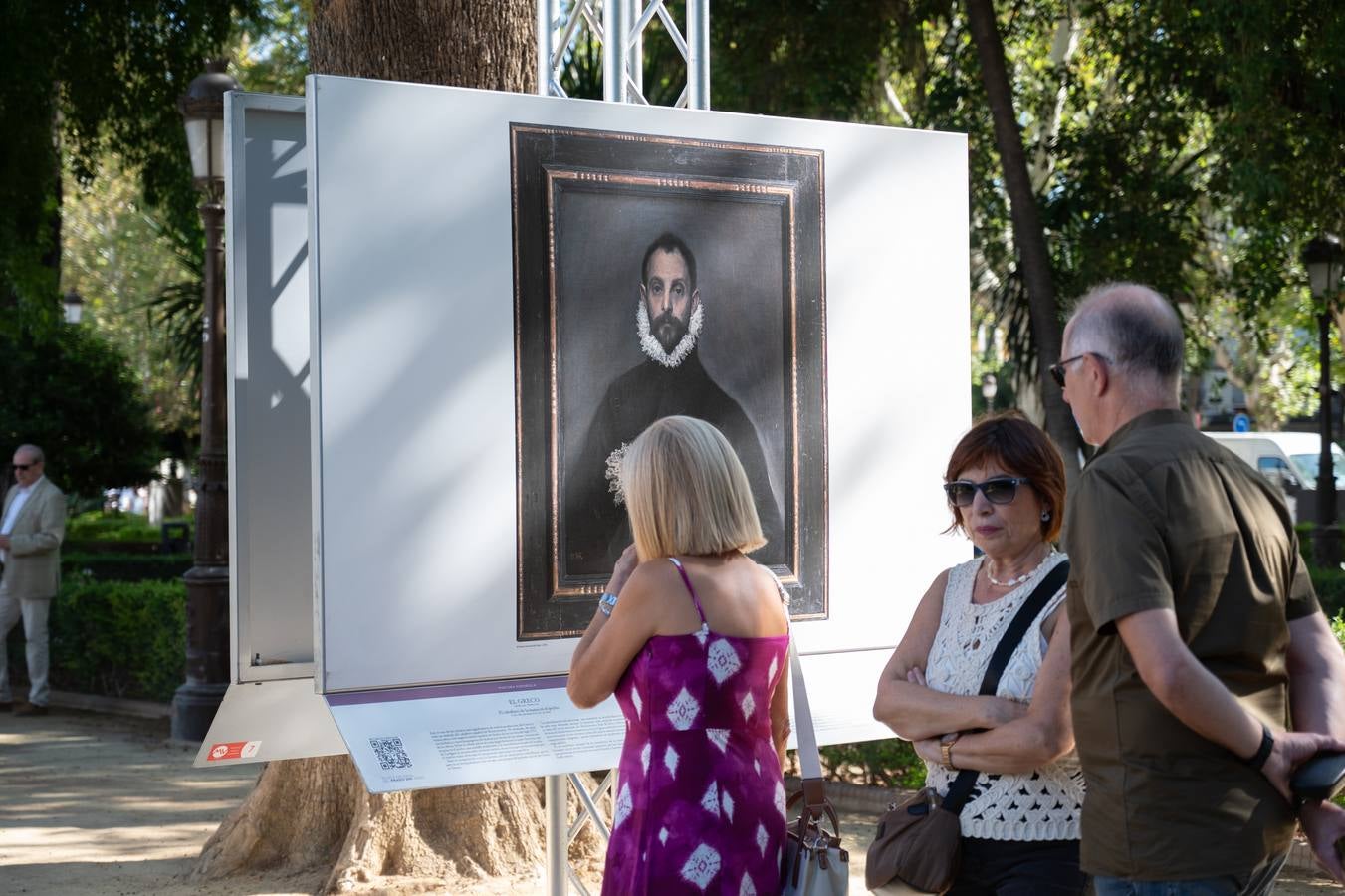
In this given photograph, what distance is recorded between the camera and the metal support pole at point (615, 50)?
16.0 feet

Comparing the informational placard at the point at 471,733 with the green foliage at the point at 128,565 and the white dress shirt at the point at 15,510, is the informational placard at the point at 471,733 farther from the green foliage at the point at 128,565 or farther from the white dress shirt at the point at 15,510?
the green foliage at the point at 128,565

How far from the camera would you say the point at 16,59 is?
1300cm

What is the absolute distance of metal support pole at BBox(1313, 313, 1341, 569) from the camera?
55.2 feet

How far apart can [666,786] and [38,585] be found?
10460 millimetres

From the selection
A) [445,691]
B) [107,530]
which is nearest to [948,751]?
[445,691]

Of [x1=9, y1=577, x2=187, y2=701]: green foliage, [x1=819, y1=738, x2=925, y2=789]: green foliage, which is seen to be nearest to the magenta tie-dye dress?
[x1=819, y1=738, x2=925, y2=789]: green foliage

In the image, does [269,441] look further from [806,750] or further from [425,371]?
[806,750]

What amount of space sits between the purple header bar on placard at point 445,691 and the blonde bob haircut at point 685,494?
45.5 inches

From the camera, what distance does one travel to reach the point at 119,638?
12.6m

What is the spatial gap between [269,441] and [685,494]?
1777 millimetres

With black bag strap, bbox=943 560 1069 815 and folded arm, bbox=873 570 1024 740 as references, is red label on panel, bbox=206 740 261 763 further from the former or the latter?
black bag strap, bbox=943 560 1069 815

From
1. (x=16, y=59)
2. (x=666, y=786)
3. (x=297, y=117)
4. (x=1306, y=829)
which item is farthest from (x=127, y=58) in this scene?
(x=1306, y=829)

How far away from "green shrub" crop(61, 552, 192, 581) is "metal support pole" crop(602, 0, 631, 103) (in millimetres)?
13122

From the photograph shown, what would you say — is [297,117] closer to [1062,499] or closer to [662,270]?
[662,270]
